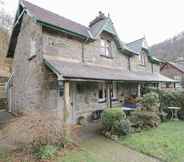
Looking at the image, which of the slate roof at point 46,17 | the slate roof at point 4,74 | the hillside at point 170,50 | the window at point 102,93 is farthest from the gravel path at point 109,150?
the hillside at point 170,50

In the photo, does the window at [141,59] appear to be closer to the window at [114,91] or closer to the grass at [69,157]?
the window at [114,91]

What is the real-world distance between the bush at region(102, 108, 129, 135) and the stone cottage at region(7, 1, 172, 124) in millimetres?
1930

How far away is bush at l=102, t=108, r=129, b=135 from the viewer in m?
7.50

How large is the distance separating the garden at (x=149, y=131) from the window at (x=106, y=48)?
200 inches

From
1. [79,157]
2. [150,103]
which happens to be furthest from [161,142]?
[150,103]

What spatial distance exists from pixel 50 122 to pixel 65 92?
203cm

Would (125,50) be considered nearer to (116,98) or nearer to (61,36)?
(116,98)

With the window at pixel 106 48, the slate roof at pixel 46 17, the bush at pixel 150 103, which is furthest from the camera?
the window at pixel 106 48

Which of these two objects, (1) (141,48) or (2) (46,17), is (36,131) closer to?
(2) (46,17)

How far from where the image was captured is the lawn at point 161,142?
5.45 meters

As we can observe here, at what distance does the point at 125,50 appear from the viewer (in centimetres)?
1492

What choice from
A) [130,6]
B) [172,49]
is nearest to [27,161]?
[130,6]

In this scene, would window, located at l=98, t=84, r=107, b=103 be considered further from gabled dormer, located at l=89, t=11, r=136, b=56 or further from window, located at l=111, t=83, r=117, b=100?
gabled dormer, located at l=89, t=11, r=136, b=56

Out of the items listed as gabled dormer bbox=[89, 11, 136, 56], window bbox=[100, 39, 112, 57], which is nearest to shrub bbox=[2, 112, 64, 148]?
gabled dormer bbox=[89, 11, 136, 56]
